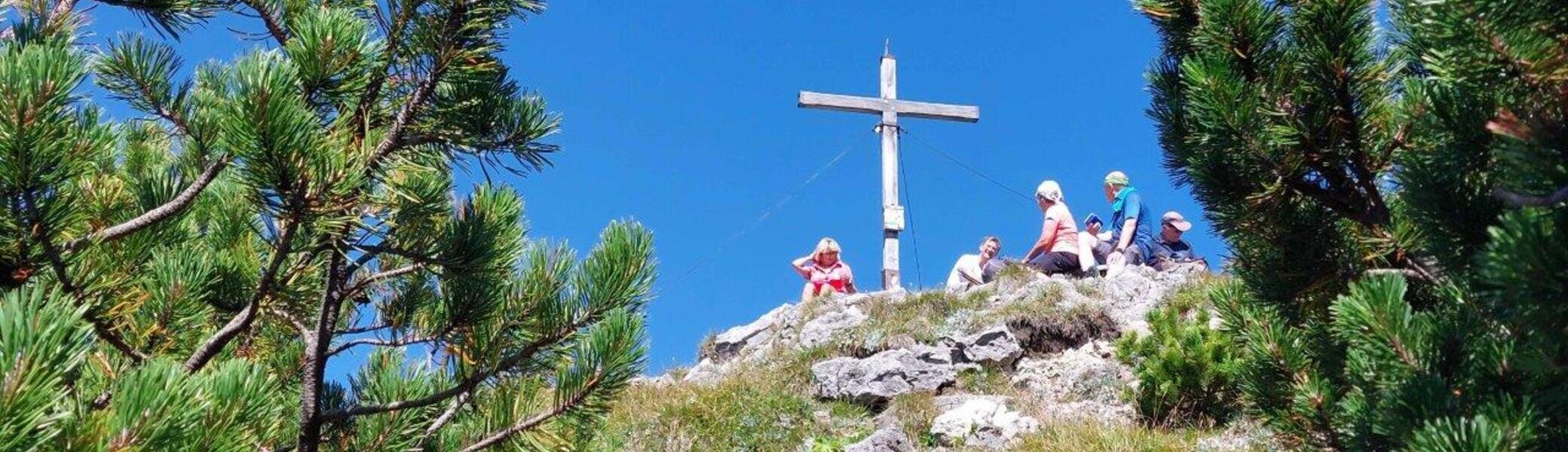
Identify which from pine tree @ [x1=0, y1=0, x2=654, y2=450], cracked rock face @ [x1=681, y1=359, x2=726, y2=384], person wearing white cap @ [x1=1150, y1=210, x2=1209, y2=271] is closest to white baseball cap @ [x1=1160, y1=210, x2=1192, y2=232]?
person wearing white cap @ [x1=1150, y1=210, x2=1209, y2=271]

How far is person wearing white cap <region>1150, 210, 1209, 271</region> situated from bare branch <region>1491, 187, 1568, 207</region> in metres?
11.8

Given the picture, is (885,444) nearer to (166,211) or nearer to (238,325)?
(238,325)

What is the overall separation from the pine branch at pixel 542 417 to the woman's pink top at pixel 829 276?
463 inches

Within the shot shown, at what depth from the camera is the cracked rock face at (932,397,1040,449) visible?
391 inches

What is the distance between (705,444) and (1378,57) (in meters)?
7.78

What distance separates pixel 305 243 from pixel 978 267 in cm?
1255

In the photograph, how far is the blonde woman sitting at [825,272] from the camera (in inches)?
604

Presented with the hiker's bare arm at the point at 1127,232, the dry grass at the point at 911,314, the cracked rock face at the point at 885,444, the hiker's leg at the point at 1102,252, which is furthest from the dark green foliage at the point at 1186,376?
the hiker's leg at the point at 1102,252

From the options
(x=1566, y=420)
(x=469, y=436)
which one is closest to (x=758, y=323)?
(x=469, y=436)

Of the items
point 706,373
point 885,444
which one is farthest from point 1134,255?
point 885,444

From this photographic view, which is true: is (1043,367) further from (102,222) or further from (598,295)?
(102,222)

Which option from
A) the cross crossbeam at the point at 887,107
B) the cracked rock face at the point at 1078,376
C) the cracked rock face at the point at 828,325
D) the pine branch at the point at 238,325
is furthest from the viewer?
the cross crossbeam at the point at 887,107

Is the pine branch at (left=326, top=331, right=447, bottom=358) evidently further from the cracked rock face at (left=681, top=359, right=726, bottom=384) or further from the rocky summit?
the cracked rock face at (left=681, top=359, right=726, bottom=384)

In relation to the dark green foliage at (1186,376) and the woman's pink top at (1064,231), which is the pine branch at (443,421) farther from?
the woman's pink top at (1064,231)
